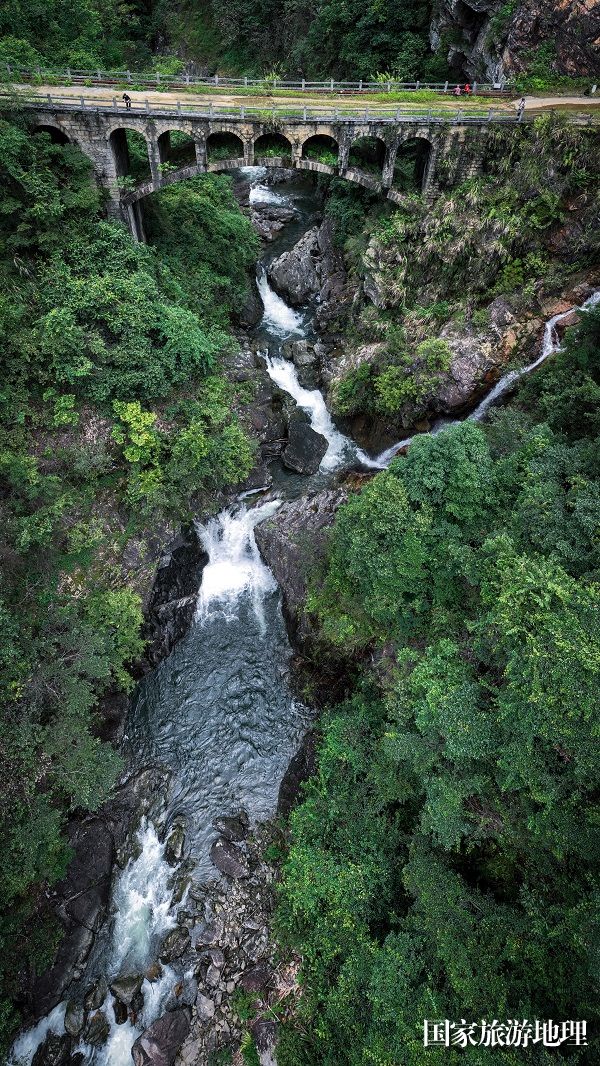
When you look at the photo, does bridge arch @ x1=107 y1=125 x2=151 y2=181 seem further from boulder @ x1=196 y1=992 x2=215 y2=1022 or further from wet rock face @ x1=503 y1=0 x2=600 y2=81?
boulder @ x1=196 y1=992 x2=215 y2=1022

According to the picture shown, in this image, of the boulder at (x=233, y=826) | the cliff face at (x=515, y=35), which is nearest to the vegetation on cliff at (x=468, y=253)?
the cliff face at (x=515, y=35)

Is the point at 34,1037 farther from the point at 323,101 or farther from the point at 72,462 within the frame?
the point at 323,101

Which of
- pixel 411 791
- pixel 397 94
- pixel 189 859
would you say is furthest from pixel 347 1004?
pixel 397 94

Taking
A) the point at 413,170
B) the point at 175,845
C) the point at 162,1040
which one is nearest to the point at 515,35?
the point at 413,170

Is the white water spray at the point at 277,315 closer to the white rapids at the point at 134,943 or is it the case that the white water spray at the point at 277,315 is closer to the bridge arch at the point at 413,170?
the bridge arch at the point at 413,170

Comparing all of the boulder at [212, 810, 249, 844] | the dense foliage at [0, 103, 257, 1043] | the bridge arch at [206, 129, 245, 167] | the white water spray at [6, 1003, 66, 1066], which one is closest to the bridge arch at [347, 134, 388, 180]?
the bridge arch at [206, 129, 245, 167]

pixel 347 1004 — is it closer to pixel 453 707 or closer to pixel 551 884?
pixel 551 884
